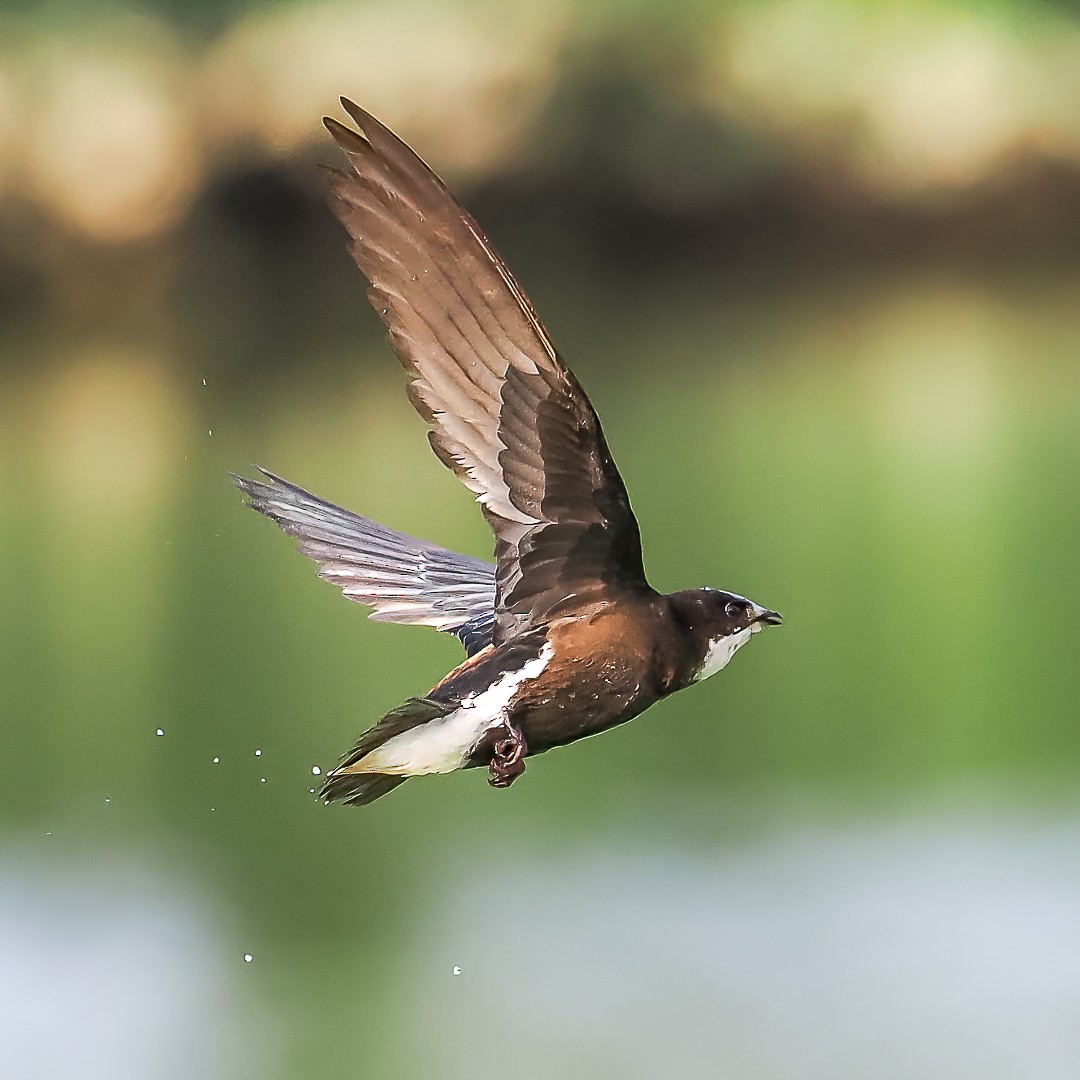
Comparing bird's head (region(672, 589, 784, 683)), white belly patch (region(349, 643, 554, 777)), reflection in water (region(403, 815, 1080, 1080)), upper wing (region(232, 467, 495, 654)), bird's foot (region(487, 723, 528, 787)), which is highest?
upper wing (region(232, 467, 495, 654))

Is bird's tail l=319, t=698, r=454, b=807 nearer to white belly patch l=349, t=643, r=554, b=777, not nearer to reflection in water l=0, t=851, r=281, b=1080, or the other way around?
white belly patch l=349, t=643, r=554, b=777

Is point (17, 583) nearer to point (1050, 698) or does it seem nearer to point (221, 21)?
point (1050, 698)

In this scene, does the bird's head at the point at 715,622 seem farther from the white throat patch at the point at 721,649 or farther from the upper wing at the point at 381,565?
the upper wing at the point at 381,565

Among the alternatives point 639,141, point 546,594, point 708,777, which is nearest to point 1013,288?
point 639,141

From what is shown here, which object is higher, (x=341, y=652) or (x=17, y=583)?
(x=17, y=583)

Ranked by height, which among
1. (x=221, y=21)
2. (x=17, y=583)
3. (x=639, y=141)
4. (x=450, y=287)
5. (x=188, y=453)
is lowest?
(x=450, y=287)

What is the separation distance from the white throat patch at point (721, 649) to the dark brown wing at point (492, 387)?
4cm

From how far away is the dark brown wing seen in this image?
0.60m

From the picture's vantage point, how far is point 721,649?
710mm

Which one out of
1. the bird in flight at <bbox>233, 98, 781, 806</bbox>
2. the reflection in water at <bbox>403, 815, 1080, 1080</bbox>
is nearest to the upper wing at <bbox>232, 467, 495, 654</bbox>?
the bird in flight at <bbox>233, 98, 781, 806</bbox>

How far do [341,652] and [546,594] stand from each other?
1.54 m

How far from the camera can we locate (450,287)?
Answer: 621mm

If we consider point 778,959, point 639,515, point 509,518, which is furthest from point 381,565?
point 639,515

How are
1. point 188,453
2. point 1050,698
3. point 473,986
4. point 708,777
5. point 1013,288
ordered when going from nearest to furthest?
point 473,986
point 708,777
point 1050,698
point 188,453
point 1013,288
